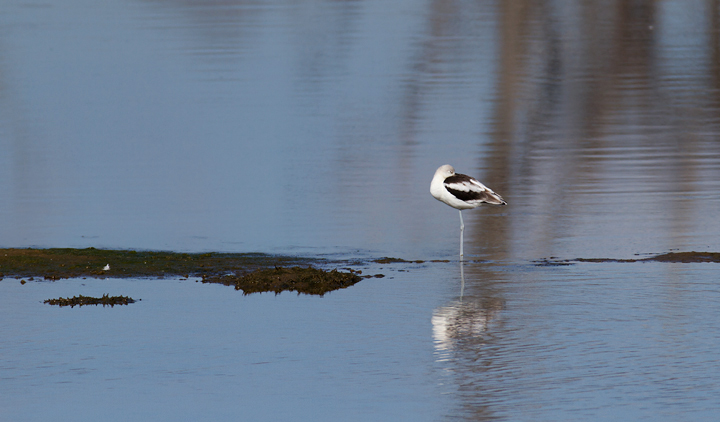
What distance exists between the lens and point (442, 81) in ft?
109

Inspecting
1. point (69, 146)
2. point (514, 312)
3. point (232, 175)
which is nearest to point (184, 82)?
point (69, 146)

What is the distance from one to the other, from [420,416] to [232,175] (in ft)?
42.8

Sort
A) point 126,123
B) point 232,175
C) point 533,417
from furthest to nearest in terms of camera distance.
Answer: point 126,123 → point 232,175 → point 533,417

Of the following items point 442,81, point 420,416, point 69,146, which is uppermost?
point 442,81

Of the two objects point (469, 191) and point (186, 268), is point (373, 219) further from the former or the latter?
point (186, 268)

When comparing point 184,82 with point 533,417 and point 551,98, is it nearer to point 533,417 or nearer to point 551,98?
point 551,98

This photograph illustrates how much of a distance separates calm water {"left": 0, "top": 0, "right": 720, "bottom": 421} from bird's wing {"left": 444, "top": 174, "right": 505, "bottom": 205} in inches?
21.8

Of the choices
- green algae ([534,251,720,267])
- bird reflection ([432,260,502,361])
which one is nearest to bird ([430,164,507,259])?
green algae ([534,251,720,267])

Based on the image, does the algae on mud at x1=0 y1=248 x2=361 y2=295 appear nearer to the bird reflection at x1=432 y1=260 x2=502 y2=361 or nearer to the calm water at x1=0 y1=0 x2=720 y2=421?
the calm water at x1=0 y1=0 x2=720 y2=421

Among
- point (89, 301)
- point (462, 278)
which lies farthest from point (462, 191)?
point (89, 301)

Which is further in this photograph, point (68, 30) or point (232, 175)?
point (68, 30)

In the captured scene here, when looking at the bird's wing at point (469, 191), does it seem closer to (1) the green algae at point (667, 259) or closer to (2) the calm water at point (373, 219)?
(2) the calm water at point (373, 219)

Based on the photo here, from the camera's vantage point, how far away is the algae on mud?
12.6m

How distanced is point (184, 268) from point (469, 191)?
387 cm
